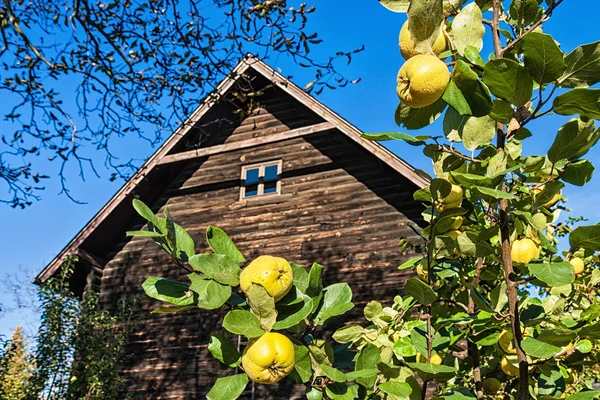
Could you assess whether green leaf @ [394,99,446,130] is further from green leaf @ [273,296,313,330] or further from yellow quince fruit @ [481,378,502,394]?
yellow quince fruit @ [481,378,502,394]

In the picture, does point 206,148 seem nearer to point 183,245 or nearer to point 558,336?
point 183,245

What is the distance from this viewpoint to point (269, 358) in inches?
45.3

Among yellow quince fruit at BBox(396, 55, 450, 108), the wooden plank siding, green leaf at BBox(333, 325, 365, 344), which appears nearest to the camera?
yellow quince fruit at BBox(396, 55, 450, 108)

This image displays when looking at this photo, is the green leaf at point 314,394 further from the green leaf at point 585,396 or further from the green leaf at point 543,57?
the green leaf at point 543,57

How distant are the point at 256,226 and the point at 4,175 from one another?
5354 millimetres

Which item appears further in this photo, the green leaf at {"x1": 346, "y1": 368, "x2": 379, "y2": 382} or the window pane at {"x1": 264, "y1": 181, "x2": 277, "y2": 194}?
the window pane at {"x1": 264, "y1": 181, "x2": 277, "y2": 194}

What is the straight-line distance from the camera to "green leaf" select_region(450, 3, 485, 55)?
1.14m

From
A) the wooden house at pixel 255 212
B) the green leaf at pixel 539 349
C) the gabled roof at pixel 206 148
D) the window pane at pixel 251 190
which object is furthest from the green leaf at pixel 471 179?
the window pane at pixel 251 190

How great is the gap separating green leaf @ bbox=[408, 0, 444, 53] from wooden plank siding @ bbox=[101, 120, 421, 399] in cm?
821

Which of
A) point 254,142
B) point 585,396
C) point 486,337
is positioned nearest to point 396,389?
point 486,337

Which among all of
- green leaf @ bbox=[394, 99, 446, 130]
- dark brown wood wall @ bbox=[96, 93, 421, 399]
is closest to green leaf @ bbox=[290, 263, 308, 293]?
green leaf @ bbox=[394, 99, 446, 130]

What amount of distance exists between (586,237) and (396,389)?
0.58 metres

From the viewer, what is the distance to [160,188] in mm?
11977


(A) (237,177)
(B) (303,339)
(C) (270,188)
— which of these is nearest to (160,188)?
(A) (237,177)
